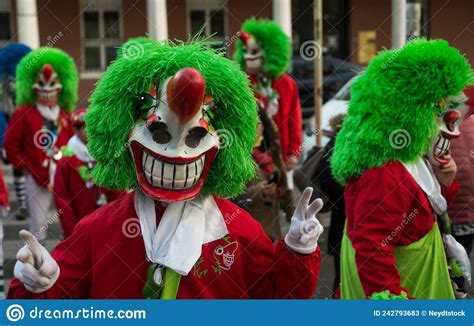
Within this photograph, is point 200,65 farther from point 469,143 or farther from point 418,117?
point 469,143

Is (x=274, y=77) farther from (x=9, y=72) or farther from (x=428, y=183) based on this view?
(x=428, y=183)

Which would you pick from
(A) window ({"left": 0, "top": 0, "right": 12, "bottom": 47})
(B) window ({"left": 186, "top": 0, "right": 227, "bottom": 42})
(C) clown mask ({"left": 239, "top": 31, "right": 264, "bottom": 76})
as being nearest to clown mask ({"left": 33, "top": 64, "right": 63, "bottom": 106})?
(C) clown mask ({"left": 239, "top": 31, "right": 264, "bottom": 76})

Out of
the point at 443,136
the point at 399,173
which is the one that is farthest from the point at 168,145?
the point at 443,136

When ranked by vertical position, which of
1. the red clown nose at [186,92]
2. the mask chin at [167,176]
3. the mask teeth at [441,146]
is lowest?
the mask teeth at [441,146]

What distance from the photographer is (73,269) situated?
2926mm

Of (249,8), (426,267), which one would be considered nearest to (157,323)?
(426,267)

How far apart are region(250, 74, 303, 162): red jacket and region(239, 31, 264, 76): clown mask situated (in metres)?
0.17

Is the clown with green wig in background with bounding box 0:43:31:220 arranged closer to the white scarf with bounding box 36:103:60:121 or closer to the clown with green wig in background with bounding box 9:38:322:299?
the white scarf with bounding box 36:103:60:121

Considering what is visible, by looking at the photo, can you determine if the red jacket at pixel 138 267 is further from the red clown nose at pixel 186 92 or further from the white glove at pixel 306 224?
the red clown nose at pixel 186 92

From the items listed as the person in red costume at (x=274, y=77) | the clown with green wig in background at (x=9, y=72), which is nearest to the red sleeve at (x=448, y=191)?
the person in red costume at (x=274, y=77)

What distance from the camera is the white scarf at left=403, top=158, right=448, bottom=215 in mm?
3514

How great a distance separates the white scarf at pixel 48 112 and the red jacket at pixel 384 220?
3675 millimetres

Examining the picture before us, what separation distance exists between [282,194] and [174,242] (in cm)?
269

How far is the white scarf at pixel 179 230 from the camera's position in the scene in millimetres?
2850
